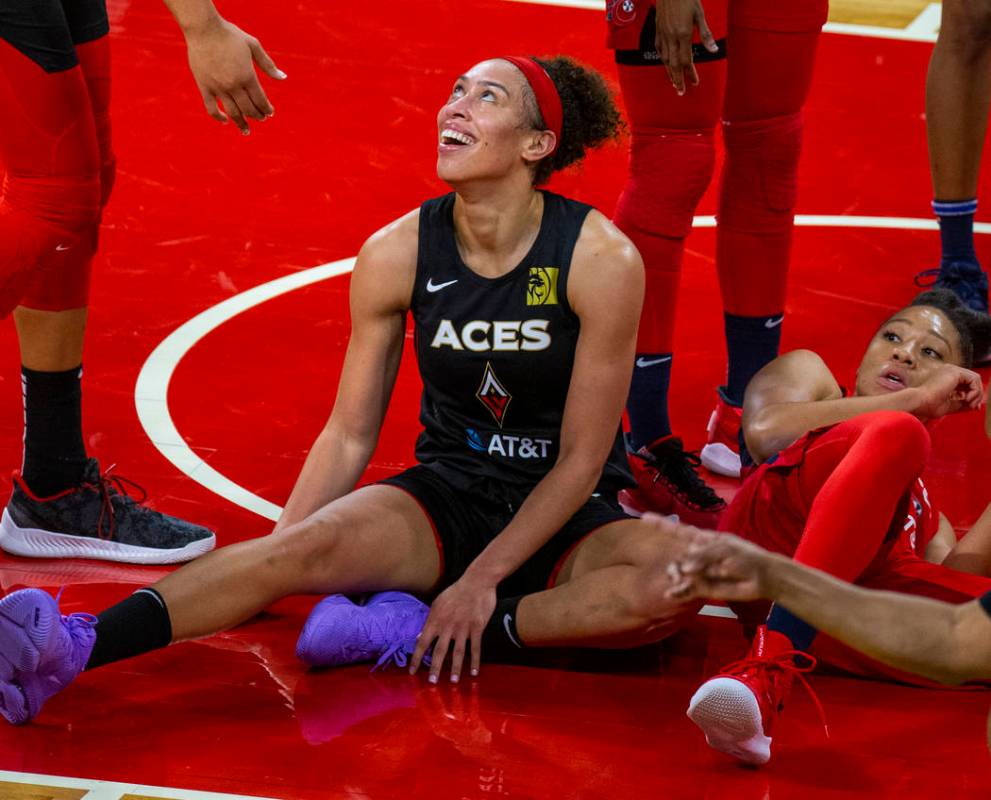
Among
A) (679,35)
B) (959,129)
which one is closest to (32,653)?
(679,35)

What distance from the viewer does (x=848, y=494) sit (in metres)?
3.26

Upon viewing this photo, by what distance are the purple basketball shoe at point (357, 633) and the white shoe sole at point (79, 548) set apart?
0.56 m

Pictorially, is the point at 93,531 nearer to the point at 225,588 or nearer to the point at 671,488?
the point at 225,588

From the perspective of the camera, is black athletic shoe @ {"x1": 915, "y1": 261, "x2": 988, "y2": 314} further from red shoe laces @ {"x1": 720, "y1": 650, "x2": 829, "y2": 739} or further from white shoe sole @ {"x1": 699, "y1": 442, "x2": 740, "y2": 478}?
red shoe laces @ {"x1": 720, "y1": 650, "x2": 829, "y2": 739}

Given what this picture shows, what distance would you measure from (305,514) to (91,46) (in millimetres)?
1146

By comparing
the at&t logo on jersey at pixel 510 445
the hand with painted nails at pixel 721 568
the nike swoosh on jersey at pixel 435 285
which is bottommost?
the at&t logo on jersey at pixel 510 445

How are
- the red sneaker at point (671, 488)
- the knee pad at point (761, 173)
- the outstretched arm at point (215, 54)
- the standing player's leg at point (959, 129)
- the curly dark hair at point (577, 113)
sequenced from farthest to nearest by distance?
the standing player's leg at point (959, 129)
the knee pad at point (761, 173)
the red sneaker at point (671, 488)
the curly dark hair at point (577, 113)
the outstretched arm at point (215, 54)

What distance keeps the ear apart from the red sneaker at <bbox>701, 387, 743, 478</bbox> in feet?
3.72

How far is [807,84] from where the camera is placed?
4.35 metres

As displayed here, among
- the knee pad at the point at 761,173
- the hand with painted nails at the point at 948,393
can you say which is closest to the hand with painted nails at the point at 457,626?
the hand with painted nails at the point at 948,393

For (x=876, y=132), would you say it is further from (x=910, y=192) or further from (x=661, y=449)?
(x=661, y=449)

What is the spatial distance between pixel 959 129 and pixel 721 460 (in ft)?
4.81

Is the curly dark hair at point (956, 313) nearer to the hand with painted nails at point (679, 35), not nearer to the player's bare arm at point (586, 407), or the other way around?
the hand with painted nails at point (679, 35)

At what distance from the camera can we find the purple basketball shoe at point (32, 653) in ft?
9.87
